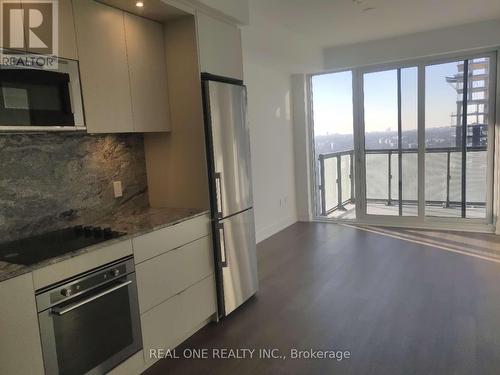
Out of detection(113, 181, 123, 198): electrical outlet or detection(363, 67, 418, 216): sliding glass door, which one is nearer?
detection(113, 181, 123, 198): electrical outlet

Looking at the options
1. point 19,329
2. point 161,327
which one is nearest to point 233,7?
point 161,327

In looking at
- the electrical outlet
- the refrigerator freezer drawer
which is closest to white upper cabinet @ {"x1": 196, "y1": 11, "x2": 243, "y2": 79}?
the electrical outlet

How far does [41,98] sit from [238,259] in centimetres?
184

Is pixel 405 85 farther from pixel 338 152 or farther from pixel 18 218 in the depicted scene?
pixel 18 218

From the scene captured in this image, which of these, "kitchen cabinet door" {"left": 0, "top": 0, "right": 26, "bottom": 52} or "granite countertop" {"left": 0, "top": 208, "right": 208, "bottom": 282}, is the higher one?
"kitchen cabinet door" {"left": 0, "top": 0, "right": 26, "bottom": 52}

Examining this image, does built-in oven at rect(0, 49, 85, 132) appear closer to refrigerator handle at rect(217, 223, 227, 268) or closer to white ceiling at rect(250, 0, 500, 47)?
refrigerator handle at rect(217, 223, 227, 268)

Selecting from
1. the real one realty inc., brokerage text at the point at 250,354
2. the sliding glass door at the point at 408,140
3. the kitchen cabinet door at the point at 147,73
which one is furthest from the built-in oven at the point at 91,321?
the sliding glass door at the point at 408,140

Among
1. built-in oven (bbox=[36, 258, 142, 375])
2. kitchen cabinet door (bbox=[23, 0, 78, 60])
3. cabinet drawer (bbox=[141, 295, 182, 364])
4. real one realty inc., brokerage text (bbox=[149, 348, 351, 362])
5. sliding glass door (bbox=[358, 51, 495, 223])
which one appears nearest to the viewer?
built-in oven (bbox=[36, 258, 142, 375])

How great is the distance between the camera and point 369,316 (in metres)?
2.93

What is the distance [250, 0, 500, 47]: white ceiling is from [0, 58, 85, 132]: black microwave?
2.13 metres

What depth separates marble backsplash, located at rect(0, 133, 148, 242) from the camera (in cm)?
220

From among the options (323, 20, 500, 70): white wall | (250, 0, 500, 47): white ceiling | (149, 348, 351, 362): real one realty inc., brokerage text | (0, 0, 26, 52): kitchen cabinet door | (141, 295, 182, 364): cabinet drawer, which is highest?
(250, 0, 500, 47): white ceiling

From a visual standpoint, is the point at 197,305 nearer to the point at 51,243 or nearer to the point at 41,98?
the point at 51,243

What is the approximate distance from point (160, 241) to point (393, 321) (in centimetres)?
184
